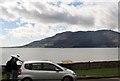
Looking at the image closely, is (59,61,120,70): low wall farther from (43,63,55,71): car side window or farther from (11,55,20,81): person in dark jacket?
(43,63,55,71): car side window

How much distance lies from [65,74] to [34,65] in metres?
1.77

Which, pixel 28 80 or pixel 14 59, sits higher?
pixel 14 59

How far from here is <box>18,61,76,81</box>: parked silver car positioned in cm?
1770

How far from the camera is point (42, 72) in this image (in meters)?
17.9

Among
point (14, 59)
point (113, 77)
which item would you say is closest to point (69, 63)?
point (113, 77)

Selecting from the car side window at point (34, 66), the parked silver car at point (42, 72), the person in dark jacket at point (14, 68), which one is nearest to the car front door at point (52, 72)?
the parked silver car at point (42, 72)

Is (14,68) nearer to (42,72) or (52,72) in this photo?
(42,72)

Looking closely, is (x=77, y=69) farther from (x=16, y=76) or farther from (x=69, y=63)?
(x=16, y=76)

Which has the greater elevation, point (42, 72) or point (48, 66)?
point (48, 66)

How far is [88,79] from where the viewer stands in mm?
22141

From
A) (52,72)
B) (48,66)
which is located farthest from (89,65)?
(52,72)

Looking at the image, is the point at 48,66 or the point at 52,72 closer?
the point at 52,72

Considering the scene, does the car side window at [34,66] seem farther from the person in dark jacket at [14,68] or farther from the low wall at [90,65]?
the low wall at [90,65]

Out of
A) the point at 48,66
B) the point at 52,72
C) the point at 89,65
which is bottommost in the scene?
the point at 52,72
